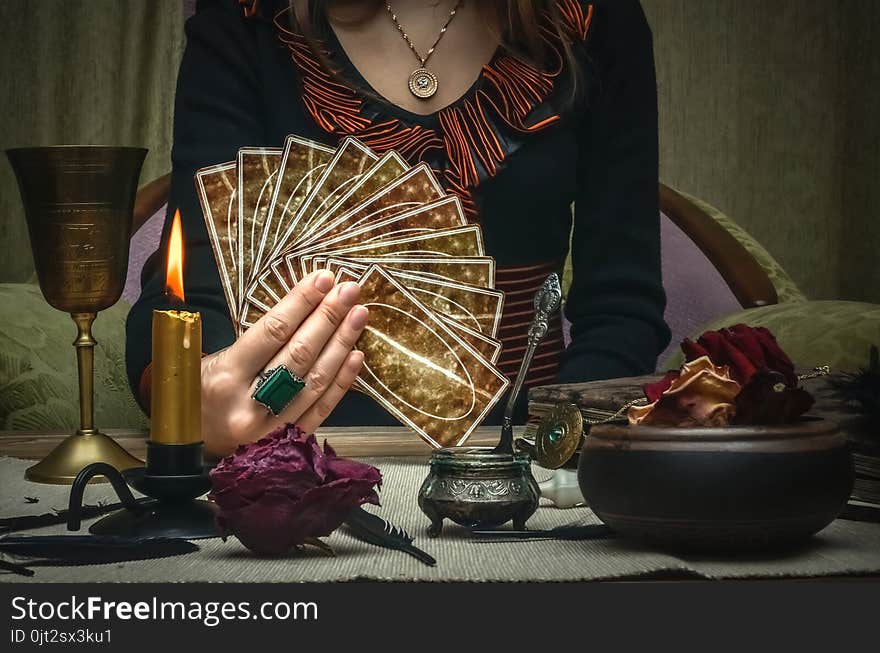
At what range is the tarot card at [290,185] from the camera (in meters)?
1.10

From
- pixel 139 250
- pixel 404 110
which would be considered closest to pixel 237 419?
pixel 404 110

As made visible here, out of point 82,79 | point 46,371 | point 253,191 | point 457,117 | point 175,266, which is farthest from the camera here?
point 82,79

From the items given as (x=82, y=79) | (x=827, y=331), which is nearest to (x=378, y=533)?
(x=827, y=331)

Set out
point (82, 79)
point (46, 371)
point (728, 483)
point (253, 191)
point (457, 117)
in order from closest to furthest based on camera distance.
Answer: point (728, 483)
point (253, 191)
point (457, 117)
point (46, 371)
point (82, 79)

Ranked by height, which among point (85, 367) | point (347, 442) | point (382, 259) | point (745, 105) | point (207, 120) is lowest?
point (347, 442)

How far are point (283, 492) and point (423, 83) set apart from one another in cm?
104

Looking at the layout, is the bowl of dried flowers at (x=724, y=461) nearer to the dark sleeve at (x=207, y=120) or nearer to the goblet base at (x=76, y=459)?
the goblet base at (x=76, y=459)

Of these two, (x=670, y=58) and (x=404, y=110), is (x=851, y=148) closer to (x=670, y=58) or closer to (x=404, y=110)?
(x=670, y=58)

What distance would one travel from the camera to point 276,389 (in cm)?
100

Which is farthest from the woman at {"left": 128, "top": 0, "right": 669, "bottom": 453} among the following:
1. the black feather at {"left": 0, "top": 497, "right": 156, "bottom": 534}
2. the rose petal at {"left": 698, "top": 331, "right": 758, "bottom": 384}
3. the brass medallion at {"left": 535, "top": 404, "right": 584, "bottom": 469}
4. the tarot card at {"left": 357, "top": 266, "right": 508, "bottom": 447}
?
the rose petal at {"left": 698, "top": 331, "right": 758, "bottom": 384}

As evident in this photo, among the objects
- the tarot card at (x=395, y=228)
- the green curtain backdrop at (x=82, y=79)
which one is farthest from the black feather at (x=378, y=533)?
the green curtain backdrop at (x=82, y=79)

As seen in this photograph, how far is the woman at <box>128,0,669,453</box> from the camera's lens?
1.51m

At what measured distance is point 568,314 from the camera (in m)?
1.66

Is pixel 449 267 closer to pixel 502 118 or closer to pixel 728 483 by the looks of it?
pixel 502 118
